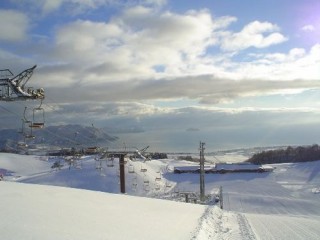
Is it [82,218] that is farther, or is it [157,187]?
[157,187]

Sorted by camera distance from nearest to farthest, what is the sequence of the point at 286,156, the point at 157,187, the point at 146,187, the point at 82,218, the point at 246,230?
the point at 82,218 < the point at 246,230 < the point at 146,187 < the point at 157,187 < the point at 286,156

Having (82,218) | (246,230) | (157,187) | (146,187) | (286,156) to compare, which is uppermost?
(82,218)

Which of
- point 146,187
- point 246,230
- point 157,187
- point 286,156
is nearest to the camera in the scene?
point 246,230

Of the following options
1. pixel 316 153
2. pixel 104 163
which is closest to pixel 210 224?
pixel 104 163

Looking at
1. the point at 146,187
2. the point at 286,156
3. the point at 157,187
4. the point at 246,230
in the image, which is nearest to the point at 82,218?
the point at 246,230

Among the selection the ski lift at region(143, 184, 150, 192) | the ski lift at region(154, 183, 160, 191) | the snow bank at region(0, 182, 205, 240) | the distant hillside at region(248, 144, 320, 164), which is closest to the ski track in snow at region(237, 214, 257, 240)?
the snow bank at region(0, 182, 205, 240)

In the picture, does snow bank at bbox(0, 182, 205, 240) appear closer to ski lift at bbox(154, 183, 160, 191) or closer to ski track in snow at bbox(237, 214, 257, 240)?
ski track in snow at bbox(237, 214, 257, 240)

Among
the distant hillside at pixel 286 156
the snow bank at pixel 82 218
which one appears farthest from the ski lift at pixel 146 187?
the distant hillside at pixel 286 156

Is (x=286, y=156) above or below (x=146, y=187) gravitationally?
above

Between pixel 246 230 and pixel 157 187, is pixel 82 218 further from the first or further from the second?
pixel 157 187

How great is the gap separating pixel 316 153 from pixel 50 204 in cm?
14737

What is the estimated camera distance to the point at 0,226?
1455 centimetres

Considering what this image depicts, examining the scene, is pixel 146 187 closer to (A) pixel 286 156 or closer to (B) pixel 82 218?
(B) pixel 82 218

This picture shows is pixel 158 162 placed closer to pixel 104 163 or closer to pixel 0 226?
pixel 104 163
